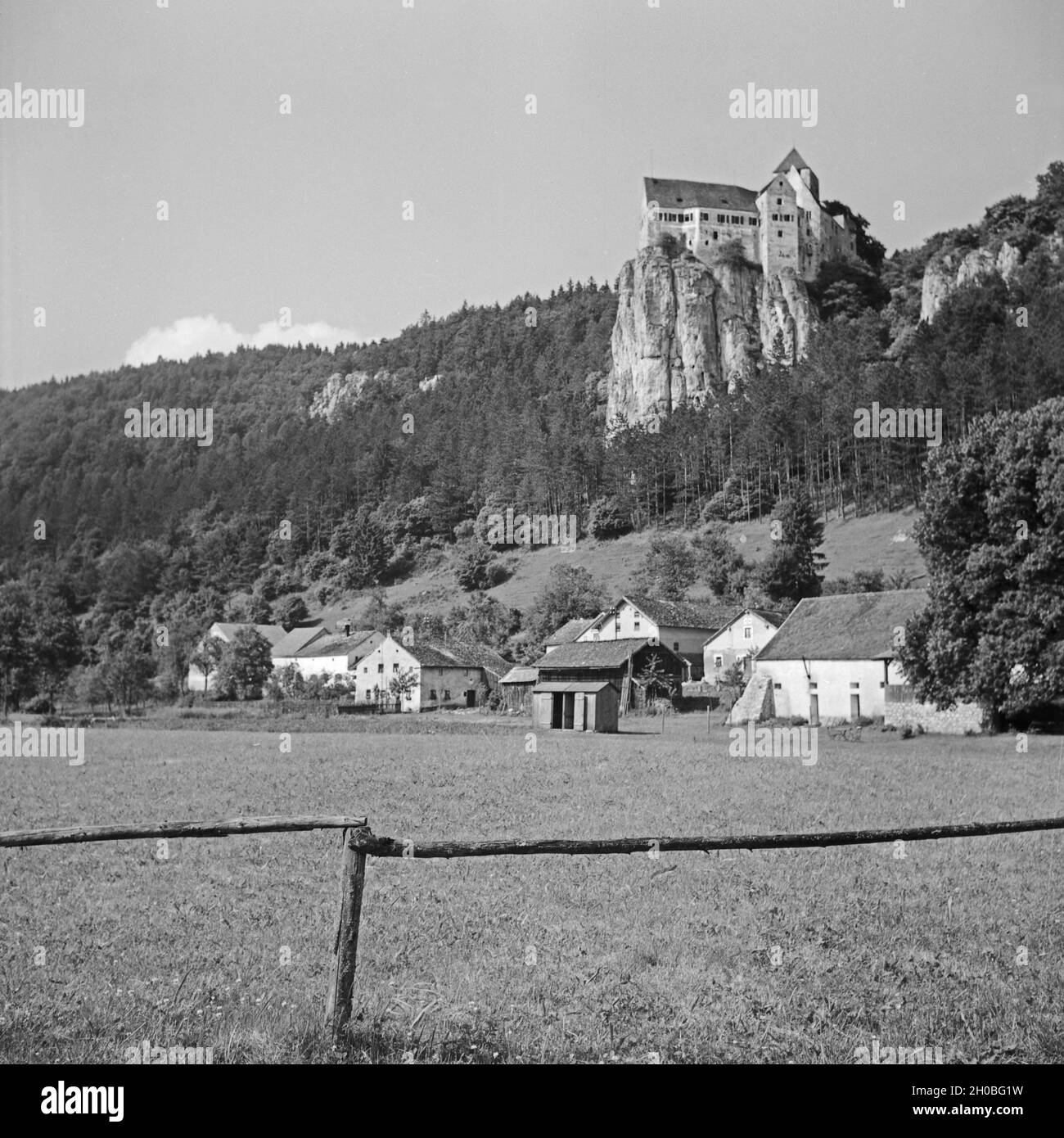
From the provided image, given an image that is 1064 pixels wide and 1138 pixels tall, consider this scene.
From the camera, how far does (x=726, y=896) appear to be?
11.6 m

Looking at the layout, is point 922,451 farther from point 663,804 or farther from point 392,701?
point 663,804

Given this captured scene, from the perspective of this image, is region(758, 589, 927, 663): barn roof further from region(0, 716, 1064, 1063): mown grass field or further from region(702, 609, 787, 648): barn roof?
region(0, 716, 1064, 1063): mown grass field

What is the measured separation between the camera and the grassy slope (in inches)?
3376

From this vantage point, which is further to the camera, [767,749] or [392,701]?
[392,701]

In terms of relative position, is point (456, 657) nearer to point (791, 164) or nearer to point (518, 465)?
point (518, 465)

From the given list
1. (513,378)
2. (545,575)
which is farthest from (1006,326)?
(513,378)

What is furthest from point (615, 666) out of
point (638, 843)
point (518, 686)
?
point (638, 843)

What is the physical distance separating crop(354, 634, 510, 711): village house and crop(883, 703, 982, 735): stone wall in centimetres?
3803

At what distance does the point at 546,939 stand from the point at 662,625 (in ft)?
211

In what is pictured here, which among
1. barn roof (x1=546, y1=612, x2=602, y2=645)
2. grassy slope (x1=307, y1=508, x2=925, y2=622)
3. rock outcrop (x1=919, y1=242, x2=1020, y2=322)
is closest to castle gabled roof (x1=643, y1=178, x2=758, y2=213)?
rock outcrop (x1=919, y1=242, x2=1020, y2=322)

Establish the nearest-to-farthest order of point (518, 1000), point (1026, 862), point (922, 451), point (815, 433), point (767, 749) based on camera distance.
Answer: point (518, 1000), point (1026, 862), point (767, 749), point (922, 451), point (815, 433)

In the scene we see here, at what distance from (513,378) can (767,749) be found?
164076 millimetres

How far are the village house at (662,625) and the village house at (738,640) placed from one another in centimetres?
174

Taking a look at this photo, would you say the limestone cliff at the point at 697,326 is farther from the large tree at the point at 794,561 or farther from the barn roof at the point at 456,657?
the barn roof at the point at 456,657
